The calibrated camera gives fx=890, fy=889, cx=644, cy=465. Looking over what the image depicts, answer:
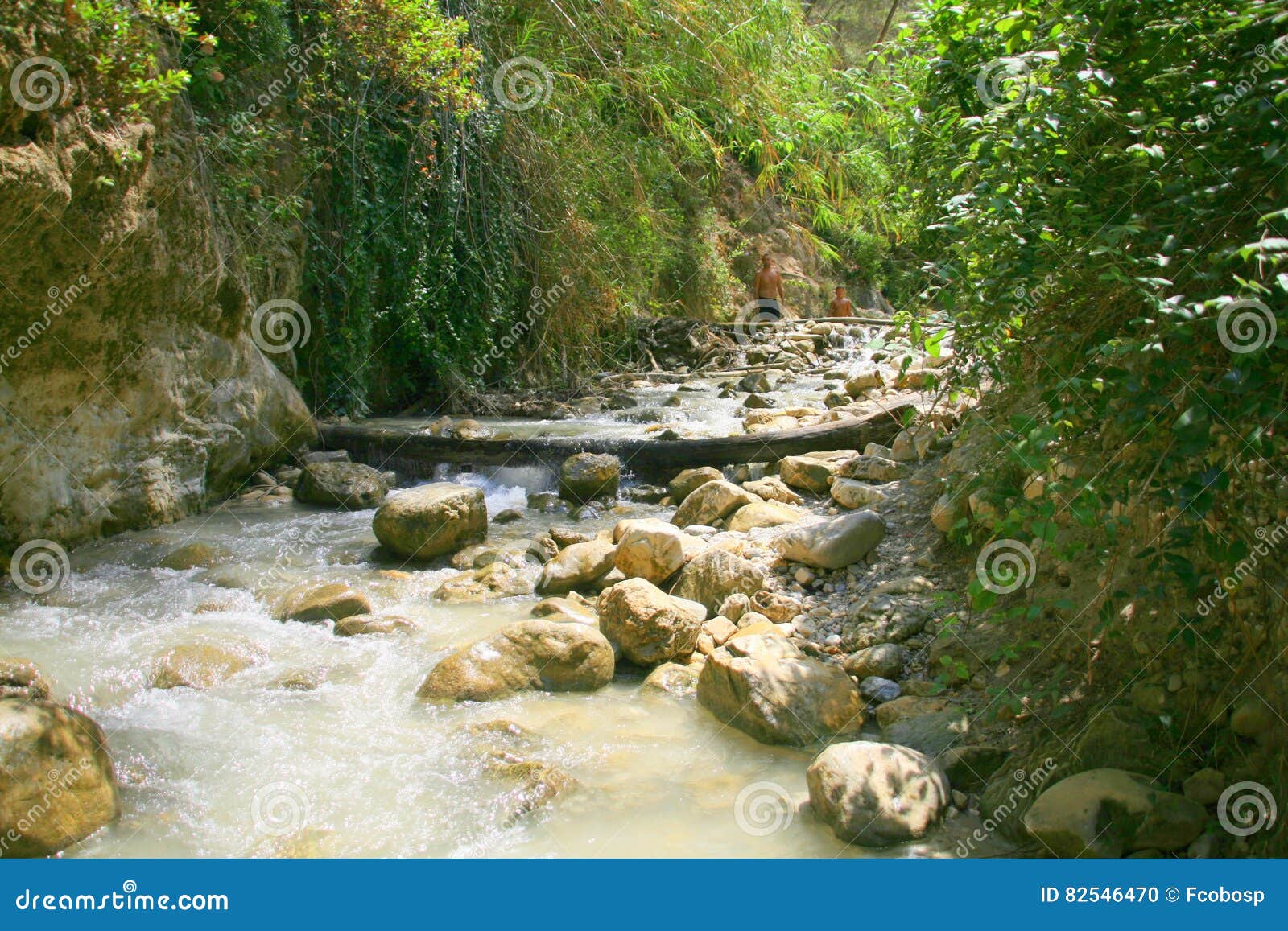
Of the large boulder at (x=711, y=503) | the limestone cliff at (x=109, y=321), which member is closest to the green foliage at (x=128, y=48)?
the limestone cliff at (x=109, y=321)

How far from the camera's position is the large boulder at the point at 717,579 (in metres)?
4.30

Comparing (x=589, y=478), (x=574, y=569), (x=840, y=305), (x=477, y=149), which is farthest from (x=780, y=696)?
(x=840, y=305)

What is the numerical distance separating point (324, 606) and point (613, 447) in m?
3.18

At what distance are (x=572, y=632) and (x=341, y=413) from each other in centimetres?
564

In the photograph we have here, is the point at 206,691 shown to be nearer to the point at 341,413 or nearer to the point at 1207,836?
the point at 1207,836

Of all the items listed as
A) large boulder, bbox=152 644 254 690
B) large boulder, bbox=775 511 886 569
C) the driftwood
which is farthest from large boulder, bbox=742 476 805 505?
large boulder, bbox=152 644 254 690

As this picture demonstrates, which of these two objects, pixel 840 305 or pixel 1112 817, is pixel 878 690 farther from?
pixel 840 305

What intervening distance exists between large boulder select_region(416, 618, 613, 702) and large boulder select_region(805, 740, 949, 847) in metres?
1.20

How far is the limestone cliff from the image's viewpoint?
431cm

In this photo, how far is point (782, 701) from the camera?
3.26m

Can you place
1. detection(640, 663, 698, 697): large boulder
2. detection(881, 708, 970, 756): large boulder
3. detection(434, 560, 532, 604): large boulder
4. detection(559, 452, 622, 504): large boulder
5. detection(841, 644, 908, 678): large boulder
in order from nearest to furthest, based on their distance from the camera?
detection(881, 708, 970, 756): large boulder → detection(841, 644, 908, 678): large boulder → detection(640, 663, 698, 697): large boulder → detection(434, 560, 532, 604): large boulder → detection(559, 452, 622, 504): large boulder

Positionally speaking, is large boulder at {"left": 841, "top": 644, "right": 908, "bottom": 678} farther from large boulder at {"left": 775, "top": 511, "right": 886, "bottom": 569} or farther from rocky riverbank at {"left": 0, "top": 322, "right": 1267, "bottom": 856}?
large boulder at {"left": 775, "top": 511, "right": 886, "bottom": 569}

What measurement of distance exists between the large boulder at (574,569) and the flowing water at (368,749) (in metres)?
0.18

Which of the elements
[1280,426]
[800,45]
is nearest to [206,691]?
[1280,426]
